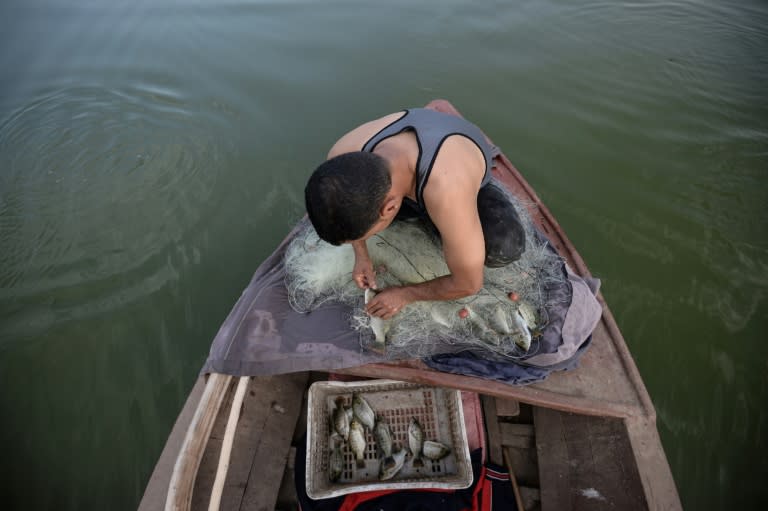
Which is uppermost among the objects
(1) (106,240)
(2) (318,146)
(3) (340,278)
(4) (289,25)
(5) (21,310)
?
(4) (289,25)

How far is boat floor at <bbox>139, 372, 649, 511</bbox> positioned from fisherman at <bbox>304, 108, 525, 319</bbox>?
44.8 inches

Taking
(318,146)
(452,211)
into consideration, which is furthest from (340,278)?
(318,146)

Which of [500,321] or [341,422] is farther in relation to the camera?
[341,422]

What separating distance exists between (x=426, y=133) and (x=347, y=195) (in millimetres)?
644

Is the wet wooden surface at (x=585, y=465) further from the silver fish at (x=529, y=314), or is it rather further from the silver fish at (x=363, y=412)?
the silver fish at (x=363, y=412)

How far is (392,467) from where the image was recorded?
8.46ft

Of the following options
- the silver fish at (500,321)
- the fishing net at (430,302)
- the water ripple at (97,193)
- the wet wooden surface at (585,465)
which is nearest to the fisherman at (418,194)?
the fishing net at (430,302)

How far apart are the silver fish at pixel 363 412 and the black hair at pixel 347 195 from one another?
5.39ft

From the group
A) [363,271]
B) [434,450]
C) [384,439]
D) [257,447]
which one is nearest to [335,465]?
[384,439]

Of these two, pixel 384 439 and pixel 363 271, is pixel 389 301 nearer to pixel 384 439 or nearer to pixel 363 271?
pixel 363 271

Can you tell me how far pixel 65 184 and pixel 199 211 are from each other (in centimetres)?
179

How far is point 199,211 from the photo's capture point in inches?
177

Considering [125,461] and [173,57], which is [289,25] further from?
[125,461]

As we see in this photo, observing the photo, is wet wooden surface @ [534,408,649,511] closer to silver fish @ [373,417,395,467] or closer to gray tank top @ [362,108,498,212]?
silver fish @ [373,417,395,467]
